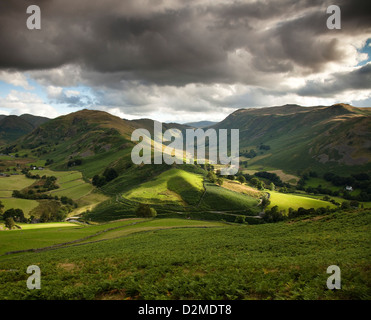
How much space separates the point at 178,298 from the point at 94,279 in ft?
37.1

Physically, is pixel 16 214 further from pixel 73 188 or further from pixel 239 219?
pixel 239 219

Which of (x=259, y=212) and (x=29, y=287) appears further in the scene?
(x=259, y=212)

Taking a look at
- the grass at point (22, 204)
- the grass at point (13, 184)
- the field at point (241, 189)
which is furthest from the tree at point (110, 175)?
the field at point (241, 189)

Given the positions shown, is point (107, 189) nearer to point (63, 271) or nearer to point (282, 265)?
point (63, 271)

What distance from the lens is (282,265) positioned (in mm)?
23281

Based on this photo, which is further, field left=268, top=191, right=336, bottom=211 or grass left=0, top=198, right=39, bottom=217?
field left=268, top=191, right=336, bottom=211

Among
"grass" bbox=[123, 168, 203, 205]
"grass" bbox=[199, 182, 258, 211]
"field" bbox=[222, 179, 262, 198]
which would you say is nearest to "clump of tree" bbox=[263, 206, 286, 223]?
"grass" bbox=[199, 182, 258, 211]

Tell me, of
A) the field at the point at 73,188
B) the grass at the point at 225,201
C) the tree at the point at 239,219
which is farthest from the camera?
the field at the point at 73,188

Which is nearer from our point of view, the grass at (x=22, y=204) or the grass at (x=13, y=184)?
the grass at (x=22, y=204)

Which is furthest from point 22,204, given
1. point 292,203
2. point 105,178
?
point 292,203

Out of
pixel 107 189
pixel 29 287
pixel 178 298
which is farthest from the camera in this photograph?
pixel 107 189

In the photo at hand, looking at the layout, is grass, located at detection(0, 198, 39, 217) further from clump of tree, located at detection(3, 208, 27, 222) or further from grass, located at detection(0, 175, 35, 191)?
grass, located at detection(0, 175, 35, 191)

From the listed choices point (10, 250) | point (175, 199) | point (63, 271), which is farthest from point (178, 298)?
point (175, 199)

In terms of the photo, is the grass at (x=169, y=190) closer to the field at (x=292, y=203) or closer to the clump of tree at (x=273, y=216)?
the clump of tree at (x=273, y=216)
